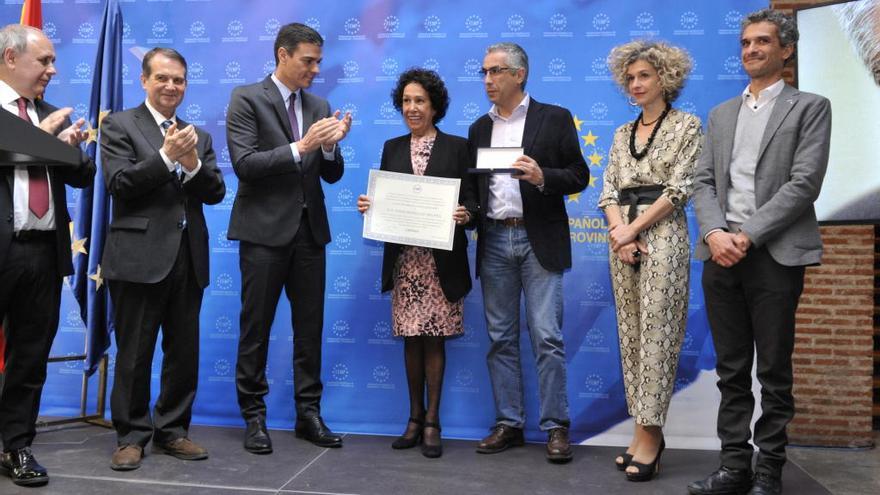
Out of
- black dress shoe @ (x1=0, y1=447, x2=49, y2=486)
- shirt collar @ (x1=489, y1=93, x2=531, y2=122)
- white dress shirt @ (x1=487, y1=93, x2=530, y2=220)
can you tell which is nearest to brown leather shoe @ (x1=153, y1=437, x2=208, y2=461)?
black dress shoe @ (x1=0, y1=447, x2=49, y2=486)

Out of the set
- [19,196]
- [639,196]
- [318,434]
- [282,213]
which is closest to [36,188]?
[19,196]

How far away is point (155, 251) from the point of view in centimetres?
343

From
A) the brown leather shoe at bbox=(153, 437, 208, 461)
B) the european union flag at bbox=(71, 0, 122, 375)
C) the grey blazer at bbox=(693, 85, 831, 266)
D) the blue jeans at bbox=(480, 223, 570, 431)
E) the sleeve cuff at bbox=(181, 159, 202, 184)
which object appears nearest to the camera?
the grey blazer at bbox=(693, 85, 831, 266)

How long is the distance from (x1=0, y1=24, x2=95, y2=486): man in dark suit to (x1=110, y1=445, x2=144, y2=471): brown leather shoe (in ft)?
0.98

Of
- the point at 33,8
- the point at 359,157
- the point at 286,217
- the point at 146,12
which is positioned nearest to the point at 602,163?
the point at 359,157

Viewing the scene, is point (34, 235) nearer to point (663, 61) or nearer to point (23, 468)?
point (23, 468)

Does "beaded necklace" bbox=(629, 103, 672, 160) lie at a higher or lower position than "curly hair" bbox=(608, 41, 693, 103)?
lower

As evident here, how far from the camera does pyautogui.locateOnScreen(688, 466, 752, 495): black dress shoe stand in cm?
315

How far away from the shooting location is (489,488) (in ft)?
10.7

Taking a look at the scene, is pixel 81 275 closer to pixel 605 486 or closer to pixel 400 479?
pixel 400 479

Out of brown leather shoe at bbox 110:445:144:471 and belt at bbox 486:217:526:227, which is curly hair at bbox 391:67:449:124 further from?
brown leather shoe at bbox 110:445:144:471

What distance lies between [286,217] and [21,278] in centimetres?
120

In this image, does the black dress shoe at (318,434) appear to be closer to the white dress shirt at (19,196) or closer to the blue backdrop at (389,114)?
the blue backdrop at (389,114)

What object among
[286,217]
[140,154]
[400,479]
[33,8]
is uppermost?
[33,8]
